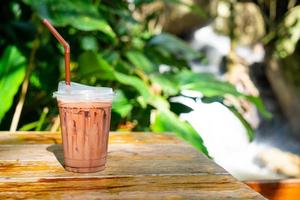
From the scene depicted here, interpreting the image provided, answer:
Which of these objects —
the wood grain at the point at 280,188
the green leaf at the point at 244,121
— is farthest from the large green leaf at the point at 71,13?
the wood grain at the point at 280,188

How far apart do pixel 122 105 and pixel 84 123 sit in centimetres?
92

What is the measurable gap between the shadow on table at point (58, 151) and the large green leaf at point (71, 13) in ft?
1.86

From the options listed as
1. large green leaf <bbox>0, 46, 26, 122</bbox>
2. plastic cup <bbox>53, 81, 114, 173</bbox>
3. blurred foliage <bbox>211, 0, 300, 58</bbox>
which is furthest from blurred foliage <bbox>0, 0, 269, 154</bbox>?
blurred foliage <bbox>211, 0, 300, 58</bbox>

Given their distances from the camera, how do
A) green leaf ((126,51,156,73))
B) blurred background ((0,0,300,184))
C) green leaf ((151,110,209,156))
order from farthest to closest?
green leaf ((126,51,156,73)) < blurred background ((0,0,300,184)) < green leaf ((151,110,209,156))

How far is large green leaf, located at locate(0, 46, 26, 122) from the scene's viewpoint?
1391 mm

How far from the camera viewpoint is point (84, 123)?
67cm

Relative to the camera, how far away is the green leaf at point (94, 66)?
1402mm

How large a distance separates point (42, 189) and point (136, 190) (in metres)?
0.13

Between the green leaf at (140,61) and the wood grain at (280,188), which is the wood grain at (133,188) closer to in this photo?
the wood grain at (280,188)

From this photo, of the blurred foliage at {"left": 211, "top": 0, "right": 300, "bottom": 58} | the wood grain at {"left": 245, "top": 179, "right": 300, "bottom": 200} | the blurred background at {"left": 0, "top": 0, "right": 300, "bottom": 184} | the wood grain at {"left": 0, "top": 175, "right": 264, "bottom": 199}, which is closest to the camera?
the wood grain at {"left": 0, "top": 175, "right": 264, "bottom": 199}

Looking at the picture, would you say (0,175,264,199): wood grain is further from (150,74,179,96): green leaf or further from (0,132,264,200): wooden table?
(150,74,179,96): green leaf

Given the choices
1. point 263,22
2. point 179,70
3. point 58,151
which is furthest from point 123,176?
point 263,22

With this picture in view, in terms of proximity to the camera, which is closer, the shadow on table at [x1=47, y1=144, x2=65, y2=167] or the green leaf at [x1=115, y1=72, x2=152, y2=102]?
the shadow on table at [x1=47, y1=144, x2=65, y2=167]

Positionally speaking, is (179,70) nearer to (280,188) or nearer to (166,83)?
(166,83)
